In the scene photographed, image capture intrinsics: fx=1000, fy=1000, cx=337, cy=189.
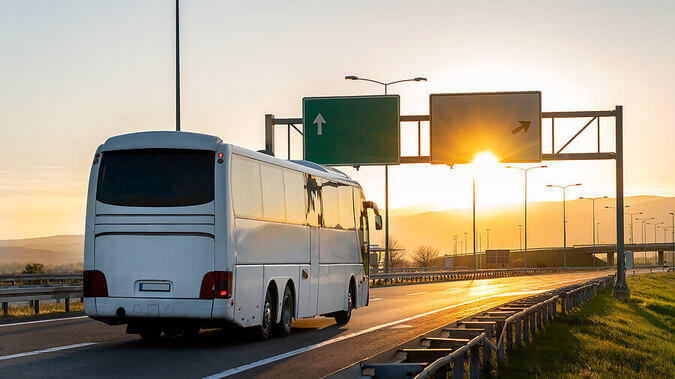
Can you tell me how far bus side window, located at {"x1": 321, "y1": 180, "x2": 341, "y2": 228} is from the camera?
20.5 m

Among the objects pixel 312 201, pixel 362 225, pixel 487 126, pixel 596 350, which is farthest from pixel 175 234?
pixel 487 126

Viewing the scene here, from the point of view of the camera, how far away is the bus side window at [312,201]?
19266 mm

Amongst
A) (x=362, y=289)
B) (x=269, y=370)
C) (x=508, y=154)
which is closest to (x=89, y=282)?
(x=269, y=370)

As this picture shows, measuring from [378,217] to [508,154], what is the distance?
9870 millimetres

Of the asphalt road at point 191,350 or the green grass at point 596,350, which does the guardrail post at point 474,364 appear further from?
the asphalt road at point 191,350

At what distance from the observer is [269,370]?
12.7m

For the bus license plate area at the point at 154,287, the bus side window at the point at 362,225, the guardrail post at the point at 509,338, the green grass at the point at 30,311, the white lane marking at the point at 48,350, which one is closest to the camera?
the white lane marking at the point at 48,350

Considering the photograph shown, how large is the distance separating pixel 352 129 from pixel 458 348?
2235 centimetres

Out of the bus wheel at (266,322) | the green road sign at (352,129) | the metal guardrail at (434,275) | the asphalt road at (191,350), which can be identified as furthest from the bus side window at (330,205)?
the metal guardrail at (434,275)

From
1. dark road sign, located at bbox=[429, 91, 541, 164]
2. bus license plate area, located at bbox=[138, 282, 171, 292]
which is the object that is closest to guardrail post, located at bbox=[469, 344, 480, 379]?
bus license plate area, located at bbox=[138, 282, 171, 292]

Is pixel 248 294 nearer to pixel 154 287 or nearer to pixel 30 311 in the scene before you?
pixel 154 287

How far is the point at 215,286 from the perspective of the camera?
15.0m

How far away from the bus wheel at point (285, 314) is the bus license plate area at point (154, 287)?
10.1 feet

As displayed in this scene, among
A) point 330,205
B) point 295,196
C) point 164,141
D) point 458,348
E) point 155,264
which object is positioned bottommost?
point 458,348
